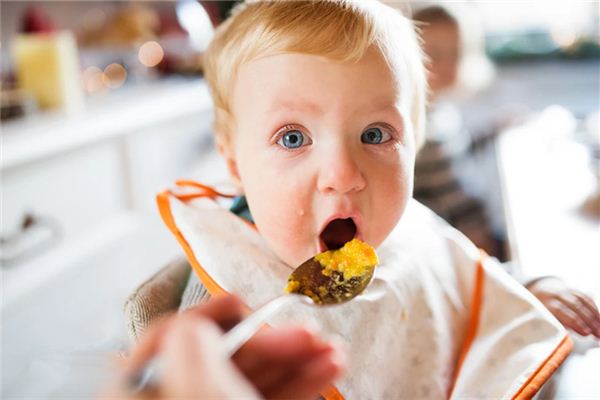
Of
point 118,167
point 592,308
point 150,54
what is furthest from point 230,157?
point 150,54

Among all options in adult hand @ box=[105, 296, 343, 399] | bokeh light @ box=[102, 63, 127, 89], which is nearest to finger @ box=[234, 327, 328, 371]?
adult hand @ box=[105, 296, 343, 399]

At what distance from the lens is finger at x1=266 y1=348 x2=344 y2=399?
0.25m

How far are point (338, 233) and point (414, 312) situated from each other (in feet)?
0.45

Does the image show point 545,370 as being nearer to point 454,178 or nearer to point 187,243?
point 187,243

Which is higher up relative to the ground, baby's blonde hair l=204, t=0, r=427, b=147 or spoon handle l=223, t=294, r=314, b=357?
baby's blonde hair l=204, t=0, r=427, b=147

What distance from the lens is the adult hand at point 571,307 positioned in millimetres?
449

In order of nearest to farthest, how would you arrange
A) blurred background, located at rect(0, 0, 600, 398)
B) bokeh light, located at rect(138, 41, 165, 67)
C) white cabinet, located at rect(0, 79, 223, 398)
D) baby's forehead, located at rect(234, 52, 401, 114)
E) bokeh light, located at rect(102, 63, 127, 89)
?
baby's forehead, located at rect(234, 52, 401, 114) → blurred background, located at rect(0, 0, 600, 398) → white cabinet, located at rect(0, 79, 223, 398) → bokeh light, located at rect(102, 63, 127, 89) → bokeh light, located at rect(138, 41, 165, 67)

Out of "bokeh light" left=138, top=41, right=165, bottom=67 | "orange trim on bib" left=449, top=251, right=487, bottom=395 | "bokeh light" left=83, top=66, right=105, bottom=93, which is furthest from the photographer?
"bokeh light" left=138, top=41, right=165, bottom=67

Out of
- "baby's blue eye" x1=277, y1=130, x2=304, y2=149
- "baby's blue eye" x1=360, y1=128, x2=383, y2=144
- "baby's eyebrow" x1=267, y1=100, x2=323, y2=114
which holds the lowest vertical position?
"baby's blue eye" x1=360, y1=128, x2=383, y2=144

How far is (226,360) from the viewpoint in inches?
8.4

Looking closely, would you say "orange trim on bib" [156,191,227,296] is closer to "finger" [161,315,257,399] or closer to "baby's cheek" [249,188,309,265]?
"baby's cheek" [249,188,309,265]

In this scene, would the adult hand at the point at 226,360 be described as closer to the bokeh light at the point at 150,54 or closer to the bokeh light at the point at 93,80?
the bokeh light at the point at 93,80

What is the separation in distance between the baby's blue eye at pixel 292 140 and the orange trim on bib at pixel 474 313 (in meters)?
0.22

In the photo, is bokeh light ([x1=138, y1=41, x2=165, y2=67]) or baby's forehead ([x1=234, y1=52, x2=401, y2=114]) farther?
bokeh light ([x1=138, y1=41, x2=165, y2=67])
